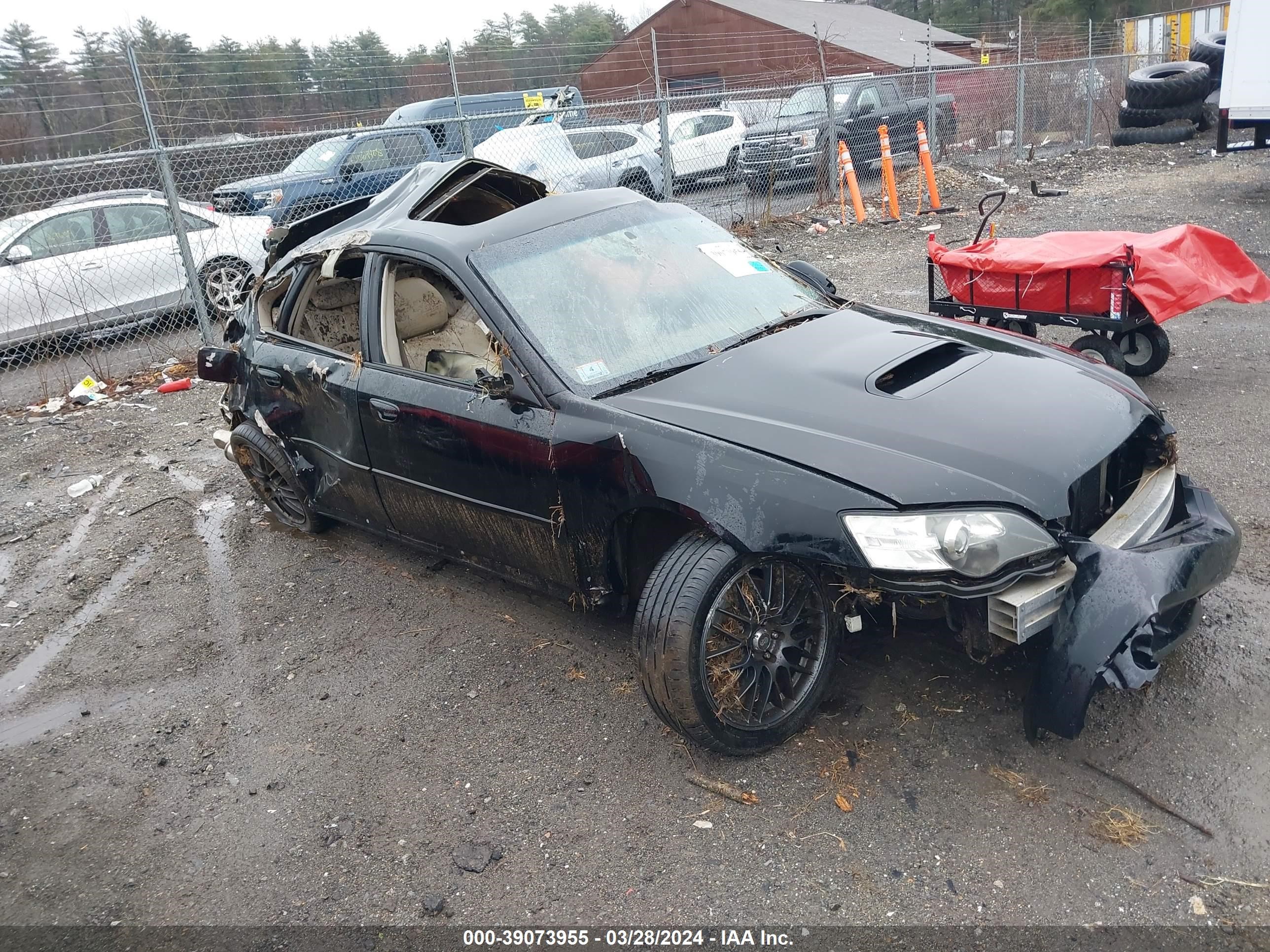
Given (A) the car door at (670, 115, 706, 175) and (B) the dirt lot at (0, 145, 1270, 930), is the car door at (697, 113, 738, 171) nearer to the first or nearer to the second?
(A) the car door at (670, 115, 706, 175)

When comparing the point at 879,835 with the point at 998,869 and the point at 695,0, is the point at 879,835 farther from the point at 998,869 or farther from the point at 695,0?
the point at 695,0

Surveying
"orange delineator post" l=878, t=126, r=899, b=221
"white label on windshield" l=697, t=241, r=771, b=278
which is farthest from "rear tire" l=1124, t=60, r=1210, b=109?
"white label on windshield" l=697, t=241, r=771, b=278

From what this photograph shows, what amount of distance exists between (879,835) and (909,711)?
581mm

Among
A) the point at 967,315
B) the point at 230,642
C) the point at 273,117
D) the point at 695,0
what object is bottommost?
the point at 230,642

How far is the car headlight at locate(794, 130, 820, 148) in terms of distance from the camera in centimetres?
1426

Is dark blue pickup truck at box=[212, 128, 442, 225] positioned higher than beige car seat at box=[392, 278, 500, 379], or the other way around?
dark blue pickup truck at box=[212, 128, 442, 225]

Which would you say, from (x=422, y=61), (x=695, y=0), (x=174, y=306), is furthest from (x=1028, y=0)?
(x=174, y=306)

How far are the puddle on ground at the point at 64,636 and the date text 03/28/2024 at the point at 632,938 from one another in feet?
9.12

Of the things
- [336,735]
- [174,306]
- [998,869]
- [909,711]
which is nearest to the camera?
[998,869]

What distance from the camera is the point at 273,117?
550 inches

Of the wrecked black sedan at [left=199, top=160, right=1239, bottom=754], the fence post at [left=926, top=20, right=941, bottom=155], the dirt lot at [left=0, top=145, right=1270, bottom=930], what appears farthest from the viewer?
the fence post at [left=926, top=20, right=941, bottom=155]

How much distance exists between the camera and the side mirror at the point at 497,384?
3.45m

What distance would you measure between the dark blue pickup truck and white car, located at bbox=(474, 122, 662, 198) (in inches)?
34.7

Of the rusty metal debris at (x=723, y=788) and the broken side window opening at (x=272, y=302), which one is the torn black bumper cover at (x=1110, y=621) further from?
the broken side window opening at (x=272, y=302)
